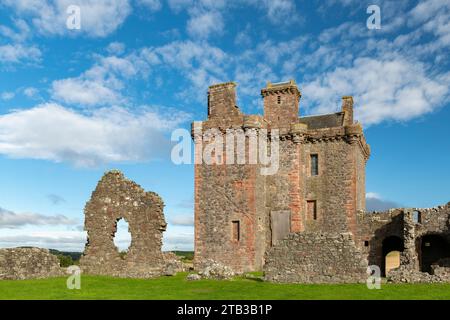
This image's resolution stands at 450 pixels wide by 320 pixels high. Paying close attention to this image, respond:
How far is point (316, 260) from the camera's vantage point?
1997 cm

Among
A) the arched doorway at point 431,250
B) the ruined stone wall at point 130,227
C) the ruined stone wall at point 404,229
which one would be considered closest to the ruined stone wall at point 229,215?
the ruined stone wall at point 130,227

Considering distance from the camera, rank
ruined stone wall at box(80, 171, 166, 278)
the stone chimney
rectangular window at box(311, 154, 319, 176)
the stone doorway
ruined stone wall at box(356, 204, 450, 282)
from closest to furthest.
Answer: ruined stone wall at box(80, 171, 166, 278) → ruined stone wall at box(356, 204, 450, 282) → the stone doorway → rectangular window at box(311, 154, 319, 176) → the stone chimney

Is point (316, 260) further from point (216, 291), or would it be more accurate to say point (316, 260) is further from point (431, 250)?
point (431, 250)

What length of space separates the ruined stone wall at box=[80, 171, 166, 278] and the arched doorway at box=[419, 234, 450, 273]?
1830cm

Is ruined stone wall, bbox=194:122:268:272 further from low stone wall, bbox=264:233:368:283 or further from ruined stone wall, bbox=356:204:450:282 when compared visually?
low stone wall, bbox=264:233:368:283

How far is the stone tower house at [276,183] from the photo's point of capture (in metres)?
29.2

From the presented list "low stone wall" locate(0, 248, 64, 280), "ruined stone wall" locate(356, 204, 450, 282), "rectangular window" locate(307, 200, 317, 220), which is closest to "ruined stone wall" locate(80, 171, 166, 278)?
"low stone wall" locate(0, 248, 64, 280)

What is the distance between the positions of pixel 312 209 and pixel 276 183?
3.13m

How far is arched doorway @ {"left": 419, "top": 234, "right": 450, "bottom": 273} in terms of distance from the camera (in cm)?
3275

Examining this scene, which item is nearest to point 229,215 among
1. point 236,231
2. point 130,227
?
point 236,231

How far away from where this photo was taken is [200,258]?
96.8 feet

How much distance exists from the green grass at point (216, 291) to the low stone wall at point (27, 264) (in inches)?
119
